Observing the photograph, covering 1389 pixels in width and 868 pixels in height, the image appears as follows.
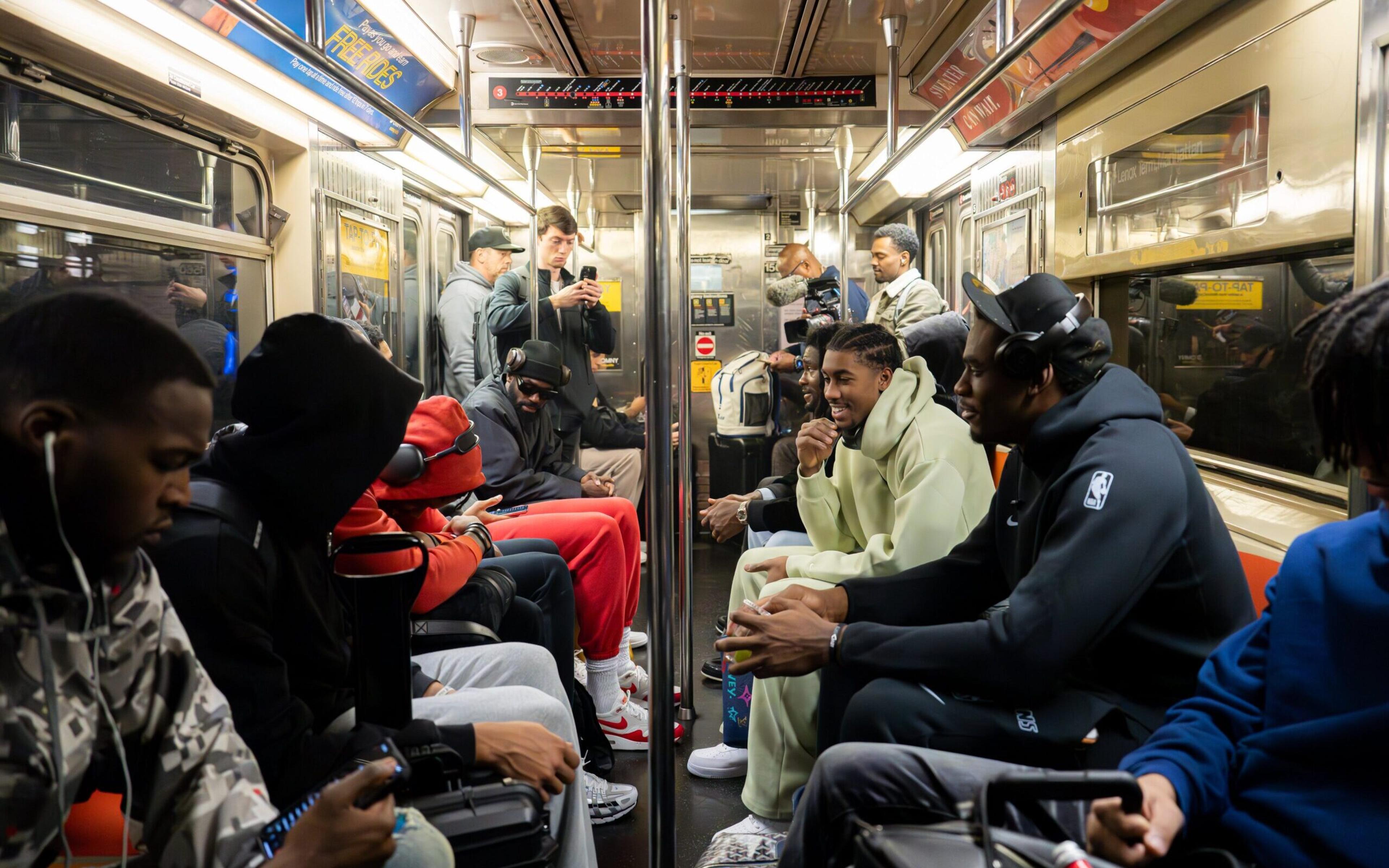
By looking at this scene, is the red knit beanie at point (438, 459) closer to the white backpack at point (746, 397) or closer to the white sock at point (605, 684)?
the white sock at point (605, 684)

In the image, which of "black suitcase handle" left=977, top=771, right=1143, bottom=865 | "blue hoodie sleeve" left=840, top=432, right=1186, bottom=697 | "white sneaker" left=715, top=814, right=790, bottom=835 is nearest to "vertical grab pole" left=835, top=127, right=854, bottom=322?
"white sneaker" left=715, top=814, right=790, bottom=835

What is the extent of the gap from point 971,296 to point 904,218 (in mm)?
6044

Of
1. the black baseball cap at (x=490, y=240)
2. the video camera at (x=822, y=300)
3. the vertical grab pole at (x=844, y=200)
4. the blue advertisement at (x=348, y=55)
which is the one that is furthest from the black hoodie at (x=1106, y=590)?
the black baseball cap at (x=490, y=240)

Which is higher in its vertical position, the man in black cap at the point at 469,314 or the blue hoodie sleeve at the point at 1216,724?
the man in black cap at the point at 469,314

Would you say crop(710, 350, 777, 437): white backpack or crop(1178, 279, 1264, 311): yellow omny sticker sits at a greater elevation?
crop(1178, 279, 1264, 311): yellow omny sticker

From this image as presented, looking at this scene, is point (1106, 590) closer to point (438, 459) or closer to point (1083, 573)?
point (1083, 573)

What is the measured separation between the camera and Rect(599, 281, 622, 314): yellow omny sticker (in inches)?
308

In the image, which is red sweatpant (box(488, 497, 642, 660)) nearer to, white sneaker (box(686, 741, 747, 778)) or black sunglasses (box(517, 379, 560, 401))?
white sneaker (box(686, 741, 747, 778))

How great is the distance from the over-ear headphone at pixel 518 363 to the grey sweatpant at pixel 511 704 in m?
2.15

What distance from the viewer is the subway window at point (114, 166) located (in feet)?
8.80

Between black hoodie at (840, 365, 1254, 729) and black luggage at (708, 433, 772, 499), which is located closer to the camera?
black hoodie at (840, 365, 1254, 729)

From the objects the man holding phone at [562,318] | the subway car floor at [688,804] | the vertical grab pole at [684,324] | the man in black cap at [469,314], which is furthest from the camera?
the man in black cap at [469,314]

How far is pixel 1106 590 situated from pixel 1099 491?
166mm

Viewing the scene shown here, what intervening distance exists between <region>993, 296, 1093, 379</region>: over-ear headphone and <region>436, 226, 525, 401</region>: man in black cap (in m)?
4.76
